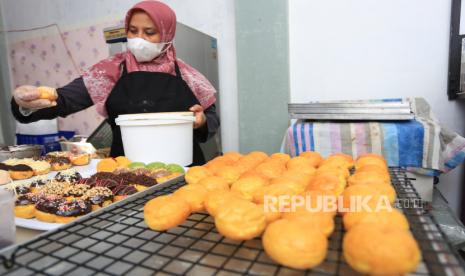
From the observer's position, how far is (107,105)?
1.49 metres

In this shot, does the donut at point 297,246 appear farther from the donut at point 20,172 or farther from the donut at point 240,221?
the donut at point 20,172

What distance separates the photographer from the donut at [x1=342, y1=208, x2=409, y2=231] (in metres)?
0.44

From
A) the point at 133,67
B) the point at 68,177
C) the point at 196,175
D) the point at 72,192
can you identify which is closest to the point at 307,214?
the point at 196,175

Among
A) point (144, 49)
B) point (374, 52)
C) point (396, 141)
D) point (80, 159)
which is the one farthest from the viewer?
point (374, 52)

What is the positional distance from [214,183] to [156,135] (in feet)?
1.36

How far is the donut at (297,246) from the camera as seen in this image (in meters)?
0.40

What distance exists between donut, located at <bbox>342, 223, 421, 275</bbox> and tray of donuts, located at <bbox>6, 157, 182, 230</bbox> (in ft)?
1.80

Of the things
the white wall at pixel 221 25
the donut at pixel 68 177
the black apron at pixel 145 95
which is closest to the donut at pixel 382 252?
the donut at pixel 68 177

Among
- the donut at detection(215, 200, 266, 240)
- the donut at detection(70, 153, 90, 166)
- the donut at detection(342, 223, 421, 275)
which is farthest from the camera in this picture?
the donut at detection(70, 153, 90, 166)

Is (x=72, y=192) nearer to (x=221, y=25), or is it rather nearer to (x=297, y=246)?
(x=297, y=246)

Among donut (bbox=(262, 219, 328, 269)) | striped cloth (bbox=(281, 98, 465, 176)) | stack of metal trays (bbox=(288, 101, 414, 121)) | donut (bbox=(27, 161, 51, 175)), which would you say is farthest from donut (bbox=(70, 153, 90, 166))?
stack of metal trays (bbox=(288, 101, 414, 121))

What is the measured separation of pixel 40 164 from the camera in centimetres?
108

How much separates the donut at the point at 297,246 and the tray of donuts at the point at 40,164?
957mm

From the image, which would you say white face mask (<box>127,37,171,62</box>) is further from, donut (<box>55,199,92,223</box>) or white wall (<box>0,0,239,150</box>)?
white wall (<box>0,0,239,150</box>)
